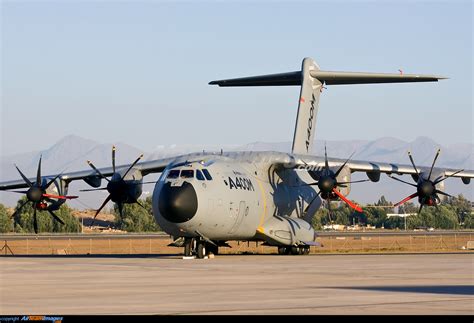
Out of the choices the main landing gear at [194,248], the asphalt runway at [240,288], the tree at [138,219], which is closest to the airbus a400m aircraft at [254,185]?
the main landing gear at [194,248]

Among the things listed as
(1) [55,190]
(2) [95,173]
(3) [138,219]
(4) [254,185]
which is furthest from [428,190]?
(3) [138,219]

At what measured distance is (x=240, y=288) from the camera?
2252 cm

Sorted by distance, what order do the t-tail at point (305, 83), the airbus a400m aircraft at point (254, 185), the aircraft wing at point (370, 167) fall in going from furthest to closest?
1. the t-tail at point (305, 83)
2. the aircraft wing at point (370, 167)
3. the airbus a400m aircraft at point (254, 185)

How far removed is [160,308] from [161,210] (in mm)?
19943

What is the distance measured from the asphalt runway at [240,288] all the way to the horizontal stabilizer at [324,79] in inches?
593

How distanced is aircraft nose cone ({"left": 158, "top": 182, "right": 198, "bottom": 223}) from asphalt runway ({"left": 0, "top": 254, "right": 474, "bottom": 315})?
10.9 feet

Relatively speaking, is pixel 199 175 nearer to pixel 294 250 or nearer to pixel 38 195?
pixel 294 250

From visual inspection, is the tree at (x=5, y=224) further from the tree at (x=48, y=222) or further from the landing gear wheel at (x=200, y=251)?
the landing gear wheel at (x=200, y=251)

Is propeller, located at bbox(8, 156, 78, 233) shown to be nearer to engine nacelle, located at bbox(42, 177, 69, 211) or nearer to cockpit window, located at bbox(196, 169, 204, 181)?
engine nacelle, located at bbox(42, 177, 69, 211)

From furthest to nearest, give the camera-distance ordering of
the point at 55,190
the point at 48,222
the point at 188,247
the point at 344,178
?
the point at 48,222 < the point at 55,190 < the point at 344,178 < the point at 188,247

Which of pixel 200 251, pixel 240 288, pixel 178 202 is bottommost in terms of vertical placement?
pixel 240 288

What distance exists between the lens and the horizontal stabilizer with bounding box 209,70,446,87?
4737 cm

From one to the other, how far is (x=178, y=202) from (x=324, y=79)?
15539mm

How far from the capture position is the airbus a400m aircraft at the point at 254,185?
38312 millimetres
